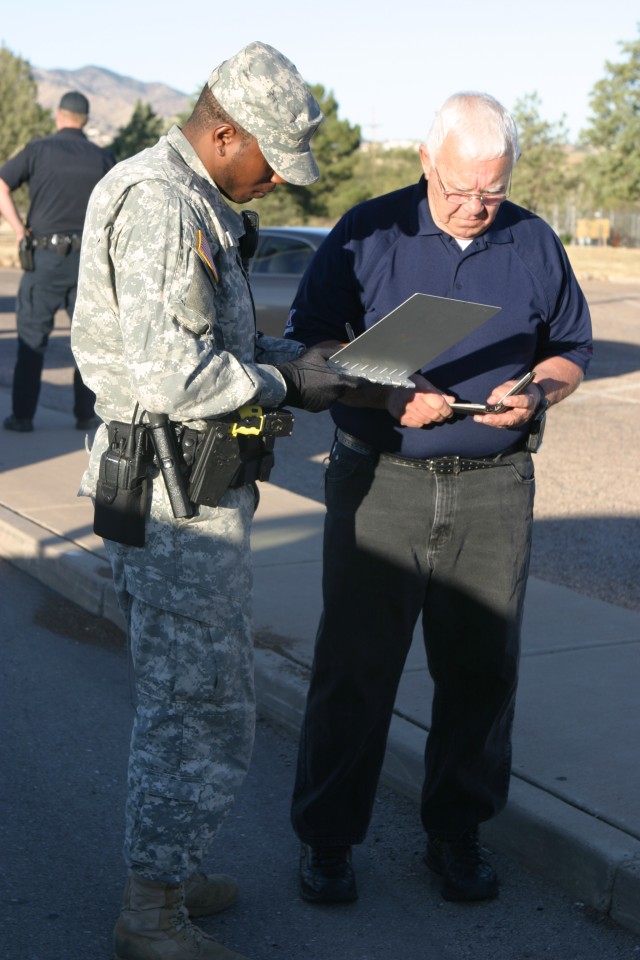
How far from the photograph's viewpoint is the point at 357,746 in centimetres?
329

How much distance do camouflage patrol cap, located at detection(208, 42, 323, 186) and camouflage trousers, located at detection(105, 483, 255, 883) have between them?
2.49 feet

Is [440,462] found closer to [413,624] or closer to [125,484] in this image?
[413,624]

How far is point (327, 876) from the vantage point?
132 inches

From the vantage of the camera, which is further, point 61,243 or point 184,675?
point 61,243

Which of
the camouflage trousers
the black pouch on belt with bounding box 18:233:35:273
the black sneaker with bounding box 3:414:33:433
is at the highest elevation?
the black pouch on belt with bounding box 18:233:35:273

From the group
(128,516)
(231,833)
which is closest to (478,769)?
(231,833)

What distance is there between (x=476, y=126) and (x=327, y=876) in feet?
6.37

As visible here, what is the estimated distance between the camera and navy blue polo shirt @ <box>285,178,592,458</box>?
3.17 metres

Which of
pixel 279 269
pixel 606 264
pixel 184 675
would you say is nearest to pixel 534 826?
pixel 184 675

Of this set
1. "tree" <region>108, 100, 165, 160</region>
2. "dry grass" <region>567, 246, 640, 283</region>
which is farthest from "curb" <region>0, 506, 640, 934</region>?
"tree" <region>108, 100, 165, 160</region>

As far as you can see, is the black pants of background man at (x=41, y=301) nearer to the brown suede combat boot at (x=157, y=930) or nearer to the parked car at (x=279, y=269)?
the parked car at (x=279, y=269)

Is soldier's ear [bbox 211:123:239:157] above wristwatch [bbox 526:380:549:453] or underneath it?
above

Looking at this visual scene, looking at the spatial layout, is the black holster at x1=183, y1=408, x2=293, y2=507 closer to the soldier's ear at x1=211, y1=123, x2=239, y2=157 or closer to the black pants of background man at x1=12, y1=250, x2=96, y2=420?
the soldier's ear at x1=211, y1=123, x2=239, y2=157

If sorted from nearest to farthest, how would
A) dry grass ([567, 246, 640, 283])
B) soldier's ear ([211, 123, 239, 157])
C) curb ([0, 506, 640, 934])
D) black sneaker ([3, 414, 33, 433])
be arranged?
1. soldier's ear ([211, 123, 239, 157])
2. curb ([0, 506, 640, 934])
3. black sneaker ([3, 414, 33, 433])
4. dry grass ([567, 246, 640, 283])
